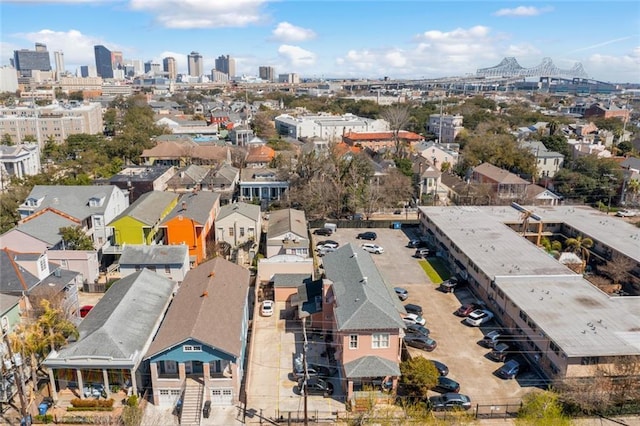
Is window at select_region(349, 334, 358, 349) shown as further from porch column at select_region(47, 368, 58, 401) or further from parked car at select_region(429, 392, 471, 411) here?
porch column at select_region(47, 368, 58, 401)

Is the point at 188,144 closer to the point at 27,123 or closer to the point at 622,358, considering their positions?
the point at 27,123

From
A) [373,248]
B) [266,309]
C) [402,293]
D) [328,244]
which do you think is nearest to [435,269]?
[373,248]

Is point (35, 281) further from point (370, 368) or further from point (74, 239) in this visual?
point (370, 368)

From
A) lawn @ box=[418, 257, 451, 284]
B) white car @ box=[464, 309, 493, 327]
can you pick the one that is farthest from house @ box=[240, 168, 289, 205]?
white car @ box=[464, 309, 493, 327]

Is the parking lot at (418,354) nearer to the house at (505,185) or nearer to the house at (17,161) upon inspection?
the house at (505,185)

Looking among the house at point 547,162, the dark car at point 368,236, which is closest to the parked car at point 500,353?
the dark car at point 368,236

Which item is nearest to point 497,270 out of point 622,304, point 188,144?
point 622,304
